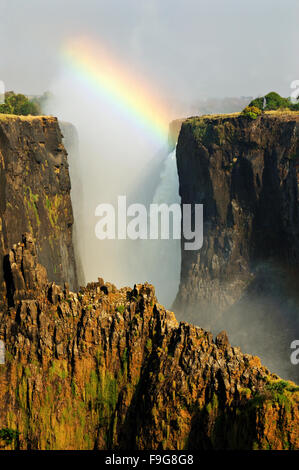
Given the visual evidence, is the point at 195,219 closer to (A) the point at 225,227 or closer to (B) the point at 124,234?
(A) the point at 225,227

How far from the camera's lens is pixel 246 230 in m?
81.0

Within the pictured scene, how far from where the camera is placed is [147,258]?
334ft

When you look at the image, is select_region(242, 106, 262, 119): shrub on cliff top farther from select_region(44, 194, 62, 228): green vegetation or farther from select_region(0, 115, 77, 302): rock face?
select_region(44, 194, 62, 228): green vegetation

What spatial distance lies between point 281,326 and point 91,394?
118ft

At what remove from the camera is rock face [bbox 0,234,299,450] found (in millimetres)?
40031

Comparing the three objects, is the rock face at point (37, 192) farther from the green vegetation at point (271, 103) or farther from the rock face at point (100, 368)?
the green vegetation at point (271, 103)

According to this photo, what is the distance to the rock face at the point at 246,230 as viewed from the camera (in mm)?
73500

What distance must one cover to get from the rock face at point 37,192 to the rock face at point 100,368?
5.35 meters

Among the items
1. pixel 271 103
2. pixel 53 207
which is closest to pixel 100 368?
pixel 53 207

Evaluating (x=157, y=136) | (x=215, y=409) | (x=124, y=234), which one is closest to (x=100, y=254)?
(x=124, y=234)

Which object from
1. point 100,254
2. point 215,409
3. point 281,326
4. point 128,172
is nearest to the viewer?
point 215,409

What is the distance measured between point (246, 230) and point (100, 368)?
42.2m

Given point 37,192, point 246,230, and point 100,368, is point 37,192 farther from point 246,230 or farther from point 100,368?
point 246,230

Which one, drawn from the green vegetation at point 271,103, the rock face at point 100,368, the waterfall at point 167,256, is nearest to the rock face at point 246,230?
the waterfall at point 167,256
